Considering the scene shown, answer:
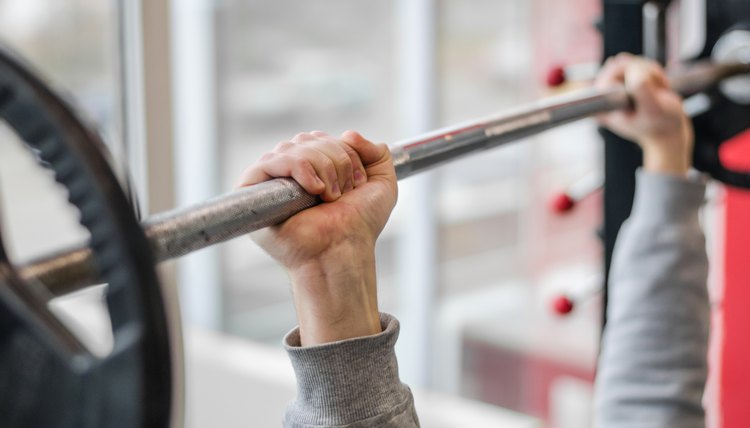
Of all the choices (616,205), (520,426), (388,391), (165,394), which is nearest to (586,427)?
(520,426)

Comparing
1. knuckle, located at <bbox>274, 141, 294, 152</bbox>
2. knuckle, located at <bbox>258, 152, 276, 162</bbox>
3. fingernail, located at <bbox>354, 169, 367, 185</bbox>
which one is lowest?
fingernail, located at <bbox>354, 169, 367, 185</bbox>

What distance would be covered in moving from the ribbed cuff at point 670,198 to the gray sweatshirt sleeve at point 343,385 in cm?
48

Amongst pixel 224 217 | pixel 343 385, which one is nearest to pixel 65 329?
pixel 224 217

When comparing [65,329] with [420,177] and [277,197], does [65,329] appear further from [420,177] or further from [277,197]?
[420,177]

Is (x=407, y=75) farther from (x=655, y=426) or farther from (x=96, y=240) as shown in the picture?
(x=96, y=240)

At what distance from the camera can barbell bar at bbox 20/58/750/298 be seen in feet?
1.14

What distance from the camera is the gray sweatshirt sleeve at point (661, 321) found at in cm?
91

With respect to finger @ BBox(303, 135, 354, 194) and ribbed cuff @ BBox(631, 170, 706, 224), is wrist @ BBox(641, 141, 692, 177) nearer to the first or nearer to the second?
ribbed cuff @ BBox(631, 170, 706, 224)

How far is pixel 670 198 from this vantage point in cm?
93

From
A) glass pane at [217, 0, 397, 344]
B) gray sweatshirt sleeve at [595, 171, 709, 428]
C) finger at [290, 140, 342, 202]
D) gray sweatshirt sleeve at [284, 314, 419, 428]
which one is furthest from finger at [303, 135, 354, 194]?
glass pane at [217, 0, 397, 344]

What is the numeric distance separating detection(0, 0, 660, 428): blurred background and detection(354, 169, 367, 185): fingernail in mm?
1932

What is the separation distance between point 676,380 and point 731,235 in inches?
16.2

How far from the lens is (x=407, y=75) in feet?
9.92

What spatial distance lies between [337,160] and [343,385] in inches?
5.8
